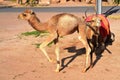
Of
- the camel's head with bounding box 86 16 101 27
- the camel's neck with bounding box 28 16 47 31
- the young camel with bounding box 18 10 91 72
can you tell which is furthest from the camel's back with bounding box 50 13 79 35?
the camel's head with bounding box 86 16 101 27

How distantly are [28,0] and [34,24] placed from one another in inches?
1011

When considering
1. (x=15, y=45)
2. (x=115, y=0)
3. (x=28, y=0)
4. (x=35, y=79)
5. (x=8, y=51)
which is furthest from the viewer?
(x=28, y=0)

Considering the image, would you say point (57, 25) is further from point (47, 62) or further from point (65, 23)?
point (47, 62)

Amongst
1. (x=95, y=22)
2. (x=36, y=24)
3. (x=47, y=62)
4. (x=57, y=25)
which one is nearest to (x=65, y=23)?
(x=57, y=25)

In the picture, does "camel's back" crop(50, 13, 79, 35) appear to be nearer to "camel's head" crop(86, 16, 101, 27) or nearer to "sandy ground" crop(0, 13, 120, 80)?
"sandy ground" crop(0, 13, 120, 80)

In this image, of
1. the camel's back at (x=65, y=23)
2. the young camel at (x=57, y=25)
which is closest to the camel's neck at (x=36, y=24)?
the young camel at (x=57, y=25)

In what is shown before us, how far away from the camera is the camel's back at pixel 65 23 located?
8.60 m

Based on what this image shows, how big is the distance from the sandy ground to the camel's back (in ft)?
3.71

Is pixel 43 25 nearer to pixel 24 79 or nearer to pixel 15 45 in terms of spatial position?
pixel 24 79

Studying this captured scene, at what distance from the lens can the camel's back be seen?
860 centimetres

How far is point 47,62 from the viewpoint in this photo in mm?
9969

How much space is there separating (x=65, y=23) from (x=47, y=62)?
182 centimetres

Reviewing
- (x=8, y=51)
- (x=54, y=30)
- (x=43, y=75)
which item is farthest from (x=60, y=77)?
(x=8, y=51)

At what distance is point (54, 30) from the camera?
341 inches
